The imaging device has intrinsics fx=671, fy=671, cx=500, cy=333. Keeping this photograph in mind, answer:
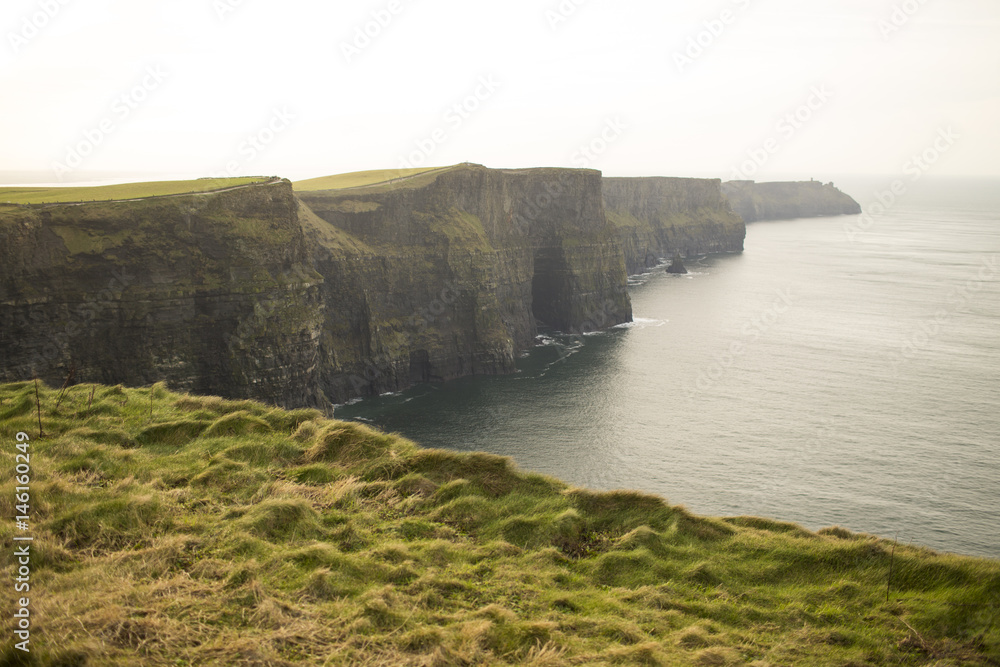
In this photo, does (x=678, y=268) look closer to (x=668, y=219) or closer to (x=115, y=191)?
(x=668, y=219)

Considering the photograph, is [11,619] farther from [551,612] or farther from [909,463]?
[909,463]

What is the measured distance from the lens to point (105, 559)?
12.1 m

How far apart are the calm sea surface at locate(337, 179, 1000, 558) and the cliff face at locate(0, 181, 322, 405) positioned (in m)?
11.9

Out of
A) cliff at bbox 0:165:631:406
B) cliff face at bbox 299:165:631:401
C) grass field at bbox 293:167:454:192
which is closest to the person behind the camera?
cliff at bbox 0:165:631:406

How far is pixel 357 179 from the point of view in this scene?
291 ft

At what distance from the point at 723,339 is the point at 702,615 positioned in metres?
81.6

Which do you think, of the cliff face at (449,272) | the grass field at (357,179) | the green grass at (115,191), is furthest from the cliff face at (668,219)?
the green grass at (115,191)

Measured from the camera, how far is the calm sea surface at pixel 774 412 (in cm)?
4425

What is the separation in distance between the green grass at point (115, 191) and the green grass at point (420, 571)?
42853 millimetres

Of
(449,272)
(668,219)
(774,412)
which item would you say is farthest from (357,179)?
(668,219)

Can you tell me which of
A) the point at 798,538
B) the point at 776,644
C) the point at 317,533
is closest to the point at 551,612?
the point at 776,644

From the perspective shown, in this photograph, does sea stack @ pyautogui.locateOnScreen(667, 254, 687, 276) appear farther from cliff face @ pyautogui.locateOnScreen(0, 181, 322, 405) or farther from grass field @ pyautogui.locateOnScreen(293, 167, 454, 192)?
cliff face @ pyautogui.locateOnScreen(0, 181, 322, 405)

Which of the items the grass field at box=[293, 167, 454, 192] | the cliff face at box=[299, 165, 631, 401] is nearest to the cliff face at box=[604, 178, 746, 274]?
the cliff face at box=[299, 165, 631, 401]

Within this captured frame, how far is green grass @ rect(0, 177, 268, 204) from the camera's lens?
2076 inches
